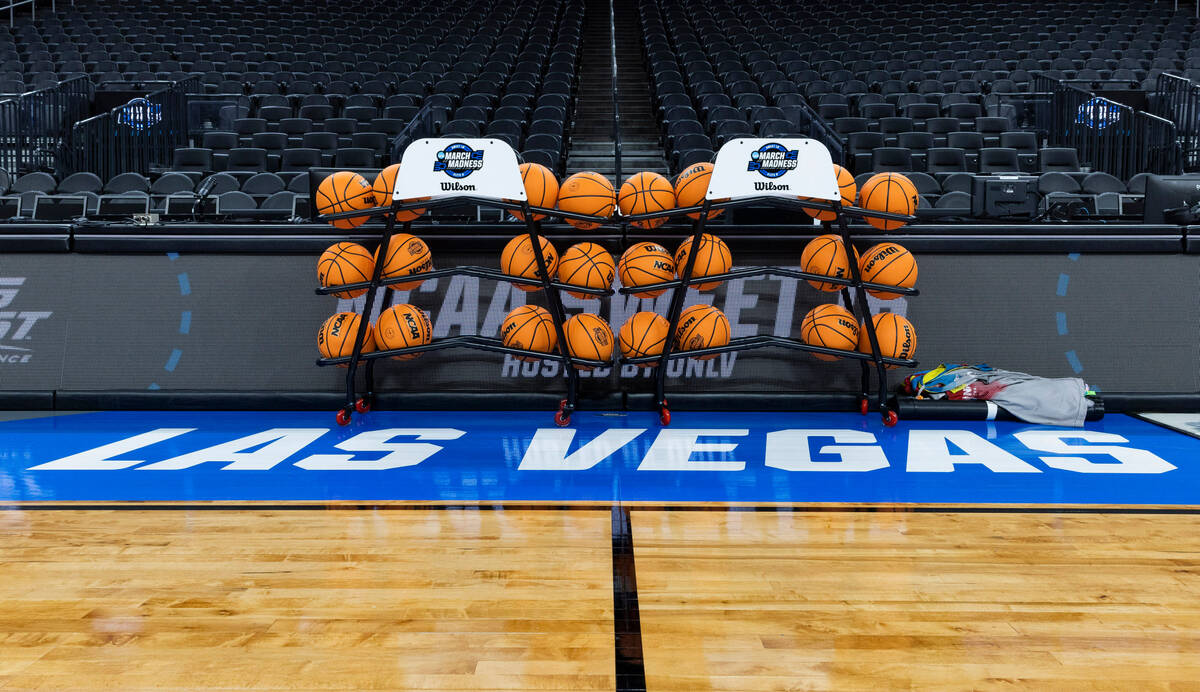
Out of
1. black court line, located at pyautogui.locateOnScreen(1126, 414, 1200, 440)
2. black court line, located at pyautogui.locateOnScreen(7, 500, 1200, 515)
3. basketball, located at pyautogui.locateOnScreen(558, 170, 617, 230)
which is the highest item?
basketball, located at pyautogui.locateOnScreen(558, 170, 617, 230)

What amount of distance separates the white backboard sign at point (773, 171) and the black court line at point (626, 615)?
2.13 metres

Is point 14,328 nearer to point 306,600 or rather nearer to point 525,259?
point 525,259

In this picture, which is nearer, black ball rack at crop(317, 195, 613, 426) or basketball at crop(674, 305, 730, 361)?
black ball rack at crop(317, 195, 613, 426)

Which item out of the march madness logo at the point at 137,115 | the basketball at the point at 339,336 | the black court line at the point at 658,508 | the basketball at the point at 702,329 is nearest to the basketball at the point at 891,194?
the basketball at the point at 702,329

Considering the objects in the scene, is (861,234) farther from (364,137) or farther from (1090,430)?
(364,137)

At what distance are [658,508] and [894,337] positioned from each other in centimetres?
212

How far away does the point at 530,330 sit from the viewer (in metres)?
4.75

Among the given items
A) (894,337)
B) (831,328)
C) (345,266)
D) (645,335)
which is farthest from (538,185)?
(894,337)

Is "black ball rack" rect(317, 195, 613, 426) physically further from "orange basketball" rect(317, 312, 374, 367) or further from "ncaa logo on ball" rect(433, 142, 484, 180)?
"ncaa logo on ball" rect(433, 142, 484, 180)

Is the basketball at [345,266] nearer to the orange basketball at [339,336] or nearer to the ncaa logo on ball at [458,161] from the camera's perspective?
the orange basketball at [339,336]

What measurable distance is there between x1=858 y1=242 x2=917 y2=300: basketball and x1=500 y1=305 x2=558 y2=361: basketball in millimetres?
1623

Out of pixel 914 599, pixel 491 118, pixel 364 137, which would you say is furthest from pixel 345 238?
pixel 491 118

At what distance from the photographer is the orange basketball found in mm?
4758

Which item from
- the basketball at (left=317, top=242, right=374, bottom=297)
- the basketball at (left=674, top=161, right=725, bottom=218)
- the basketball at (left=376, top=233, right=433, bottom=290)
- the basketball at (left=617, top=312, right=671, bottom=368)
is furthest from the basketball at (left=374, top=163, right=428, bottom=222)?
the basketball at (left=674, top=161, right=725, bottom=218)
